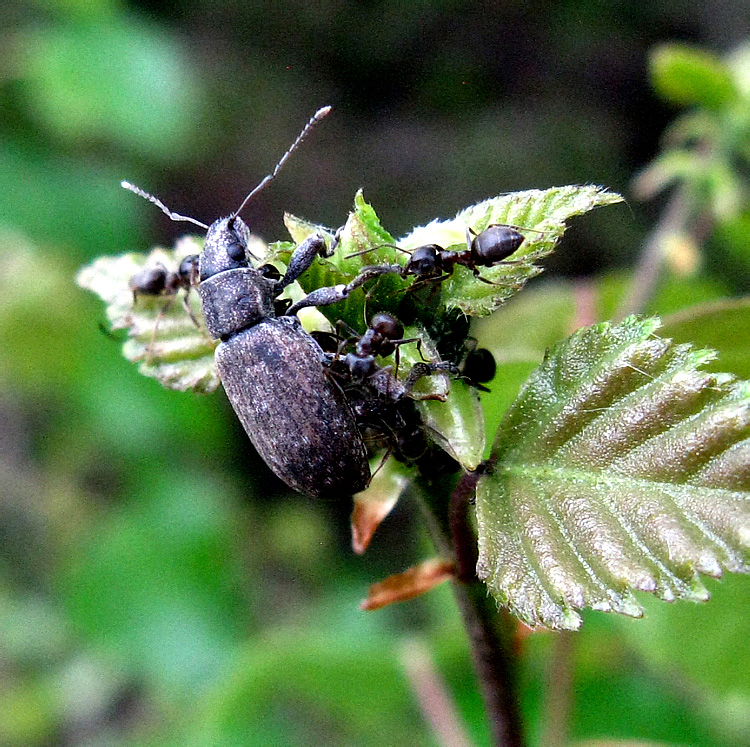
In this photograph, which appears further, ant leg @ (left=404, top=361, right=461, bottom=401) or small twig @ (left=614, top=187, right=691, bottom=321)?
small twig @ (left=614, top=187, right=691, bottom=321)

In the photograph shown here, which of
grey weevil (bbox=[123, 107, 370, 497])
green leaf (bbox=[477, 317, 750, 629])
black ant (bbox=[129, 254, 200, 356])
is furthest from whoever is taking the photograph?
black ant (bbox=[129, 254, 200, 356])

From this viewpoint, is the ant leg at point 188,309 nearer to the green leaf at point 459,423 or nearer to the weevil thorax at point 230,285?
the weevil thorax at point 230,285

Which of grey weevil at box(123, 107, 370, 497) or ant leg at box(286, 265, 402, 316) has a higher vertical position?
ant leg at box(286, 265, 402, 316)

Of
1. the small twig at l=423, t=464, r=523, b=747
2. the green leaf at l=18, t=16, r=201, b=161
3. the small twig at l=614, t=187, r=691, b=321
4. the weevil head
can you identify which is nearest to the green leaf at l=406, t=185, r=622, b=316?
the small twig at l=423, t=464, r=523, b=747

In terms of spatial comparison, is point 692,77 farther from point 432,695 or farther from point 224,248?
point 432,695

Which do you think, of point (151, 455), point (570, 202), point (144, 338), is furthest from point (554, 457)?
point (151, 455)

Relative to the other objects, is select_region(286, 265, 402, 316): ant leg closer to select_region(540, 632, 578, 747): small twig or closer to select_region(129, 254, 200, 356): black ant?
select_region(129, 254, 200, 356): black ant

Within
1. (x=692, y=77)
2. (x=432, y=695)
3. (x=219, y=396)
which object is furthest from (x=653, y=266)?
(x=219, y=396)
